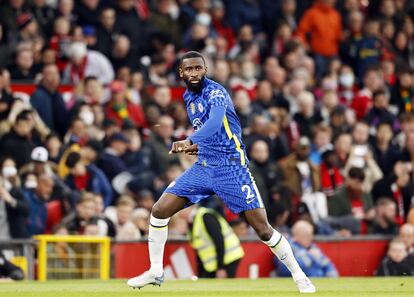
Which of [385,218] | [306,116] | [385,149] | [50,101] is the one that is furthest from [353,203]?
[50,101]

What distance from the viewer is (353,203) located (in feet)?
64.9

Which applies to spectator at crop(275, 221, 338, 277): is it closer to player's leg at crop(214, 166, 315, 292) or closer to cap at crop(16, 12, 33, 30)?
player's leg at crop(214, 166, 315, 292)

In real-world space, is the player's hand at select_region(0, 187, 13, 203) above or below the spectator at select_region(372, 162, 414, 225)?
above

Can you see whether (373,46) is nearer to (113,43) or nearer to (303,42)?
(303,42)

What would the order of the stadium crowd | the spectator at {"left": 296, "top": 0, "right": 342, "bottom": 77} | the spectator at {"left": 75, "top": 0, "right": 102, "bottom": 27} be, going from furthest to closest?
the spectator at {"left": 296, "top": 0, "right": 342, "bottom": 77} → the spectator at {"left": 75, "top": 0, "right": 102, "bottom": 27} → the stadium crowd

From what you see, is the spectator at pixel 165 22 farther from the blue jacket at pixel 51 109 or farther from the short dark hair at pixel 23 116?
the short dark hair at pixel 23 116

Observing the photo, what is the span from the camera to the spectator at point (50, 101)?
19.8 m

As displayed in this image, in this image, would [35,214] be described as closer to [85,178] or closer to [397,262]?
[85,178]

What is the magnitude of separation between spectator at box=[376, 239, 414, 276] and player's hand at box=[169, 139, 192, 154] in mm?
6487

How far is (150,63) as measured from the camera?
22.6 metres

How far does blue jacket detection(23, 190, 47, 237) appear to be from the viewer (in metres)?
17.3

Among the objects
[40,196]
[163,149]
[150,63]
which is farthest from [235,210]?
[150,63]

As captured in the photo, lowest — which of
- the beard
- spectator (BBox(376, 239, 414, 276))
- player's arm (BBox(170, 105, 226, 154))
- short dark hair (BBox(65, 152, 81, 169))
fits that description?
spectator (BBox(376, 239, 414, 276))

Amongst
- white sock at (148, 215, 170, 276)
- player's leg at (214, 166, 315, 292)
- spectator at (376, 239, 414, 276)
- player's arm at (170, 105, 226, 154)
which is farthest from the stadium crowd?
player's arm at (170, 105, 226, 154)
